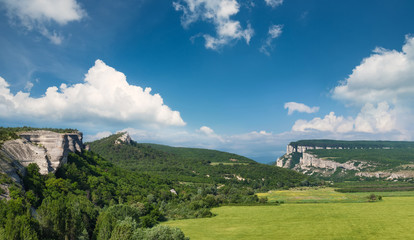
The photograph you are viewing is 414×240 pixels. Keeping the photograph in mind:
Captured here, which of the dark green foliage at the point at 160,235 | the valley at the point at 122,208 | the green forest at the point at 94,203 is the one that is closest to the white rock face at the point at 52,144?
the valley at the point at 122,208

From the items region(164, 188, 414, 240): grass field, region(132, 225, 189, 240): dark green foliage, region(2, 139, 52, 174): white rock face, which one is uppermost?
region(2, 139, 52, 174): white rock face

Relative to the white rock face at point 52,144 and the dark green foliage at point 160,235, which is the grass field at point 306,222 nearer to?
the dark green foliage at point 160,235

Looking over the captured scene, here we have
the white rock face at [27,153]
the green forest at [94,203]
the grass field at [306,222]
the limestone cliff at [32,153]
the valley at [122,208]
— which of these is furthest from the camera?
the white rock face at [27,153]

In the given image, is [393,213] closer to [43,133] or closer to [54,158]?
[54,158]

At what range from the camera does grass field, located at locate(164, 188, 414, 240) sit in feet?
226

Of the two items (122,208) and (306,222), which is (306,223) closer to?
(306,222)

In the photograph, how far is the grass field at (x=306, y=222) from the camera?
2712 inches

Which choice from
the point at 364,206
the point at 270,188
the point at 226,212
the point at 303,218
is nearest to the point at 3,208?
the point at 226,212

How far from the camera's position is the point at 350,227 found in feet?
249

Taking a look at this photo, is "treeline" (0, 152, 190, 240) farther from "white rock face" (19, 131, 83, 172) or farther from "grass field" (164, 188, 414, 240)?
"grass field" (164, 188, 414, 240)

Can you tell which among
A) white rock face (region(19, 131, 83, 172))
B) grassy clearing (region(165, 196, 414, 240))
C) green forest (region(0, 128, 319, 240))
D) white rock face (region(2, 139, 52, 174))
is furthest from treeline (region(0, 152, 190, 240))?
grassy clearing (region(165, 196, 414, 240))

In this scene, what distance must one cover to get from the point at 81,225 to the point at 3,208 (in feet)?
50.9

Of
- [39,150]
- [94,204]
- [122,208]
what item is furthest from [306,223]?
[39,150]

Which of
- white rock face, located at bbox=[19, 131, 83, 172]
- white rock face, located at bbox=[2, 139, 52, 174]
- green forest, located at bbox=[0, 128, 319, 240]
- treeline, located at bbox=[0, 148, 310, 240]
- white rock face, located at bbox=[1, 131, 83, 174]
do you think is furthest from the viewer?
white rock face, located at bbox=[19, 131, 83, 172]
